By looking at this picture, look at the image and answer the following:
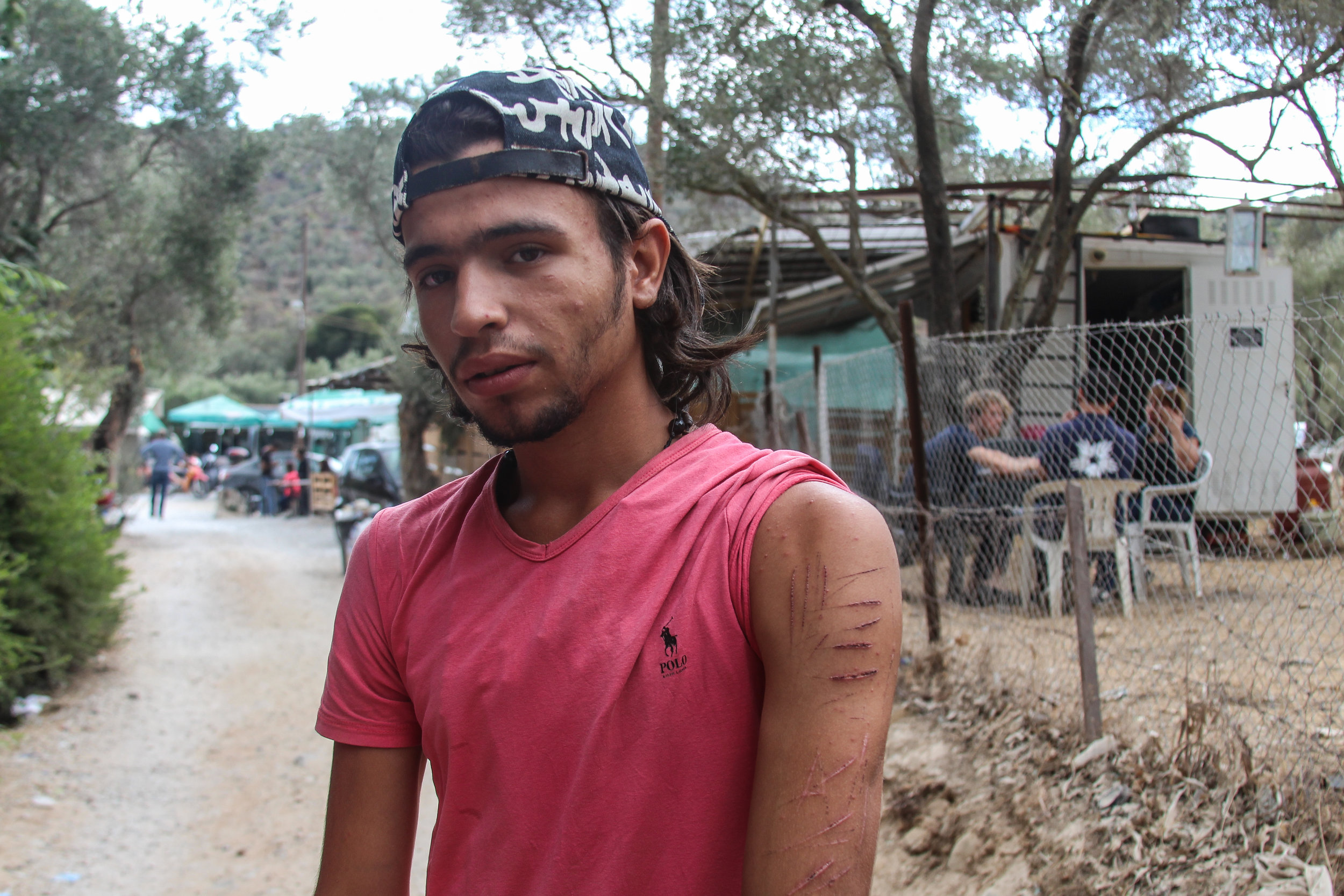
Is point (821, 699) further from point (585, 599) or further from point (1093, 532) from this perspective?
point (1093, 532)

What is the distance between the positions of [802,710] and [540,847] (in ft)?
1.19

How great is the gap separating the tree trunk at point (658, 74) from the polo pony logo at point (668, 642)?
6601 mm

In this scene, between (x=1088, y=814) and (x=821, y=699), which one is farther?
(x=1088, y=814)

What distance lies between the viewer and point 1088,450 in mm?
5605

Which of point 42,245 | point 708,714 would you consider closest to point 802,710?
point 708,714

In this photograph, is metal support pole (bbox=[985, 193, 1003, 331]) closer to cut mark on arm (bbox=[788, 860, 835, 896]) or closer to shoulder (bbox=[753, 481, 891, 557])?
shoulder (bbox=[753, 481, 891, 557])

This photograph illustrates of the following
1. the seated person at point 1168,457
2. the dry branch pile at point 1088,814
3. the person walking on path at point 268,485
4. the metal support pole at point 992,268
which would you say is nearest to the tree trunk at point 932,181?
the metal support pole at point 992,268

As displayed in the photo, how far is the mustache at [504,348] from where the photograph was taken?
1228mm

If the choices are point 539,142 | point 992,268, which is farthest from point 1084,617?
point 992,268

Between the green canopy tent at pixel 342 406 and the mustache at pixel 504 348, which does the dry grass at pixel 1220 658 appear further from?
the green canopy tent at pixel 342 406

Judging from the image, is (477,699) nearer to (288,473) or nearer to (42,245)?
(42,245)

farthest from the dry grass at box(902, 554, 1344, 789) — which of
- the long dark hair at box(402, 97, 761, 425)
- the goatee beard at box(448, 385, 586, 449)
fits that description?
the goatee beard at box(448, 385, 586, 449)

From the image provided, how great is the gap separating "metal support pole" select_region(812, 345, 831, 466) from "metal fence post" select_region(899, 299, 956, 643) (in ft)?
4.40

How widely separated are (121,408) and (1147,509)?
15229 mm
